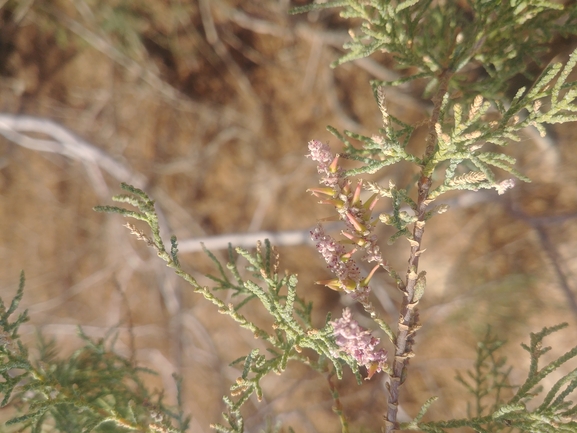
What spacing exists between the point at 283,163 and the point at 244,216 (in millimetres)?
598

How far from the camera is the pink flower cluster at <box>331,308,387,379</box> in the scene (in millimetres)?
703

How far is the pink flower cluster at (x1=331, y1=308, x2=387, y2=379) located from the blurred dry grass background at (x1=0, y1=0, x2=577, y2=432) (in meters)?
1.75

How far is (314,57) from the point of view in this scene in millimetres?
2738

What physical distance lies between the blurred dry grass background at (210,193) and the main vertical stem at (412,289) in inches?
58.3

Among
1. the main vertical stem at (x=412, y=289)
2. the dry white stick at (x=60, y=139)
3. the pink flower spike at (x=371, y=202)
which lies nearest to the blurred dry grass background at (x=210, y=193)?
the dry white stick at (x=60, y=139)

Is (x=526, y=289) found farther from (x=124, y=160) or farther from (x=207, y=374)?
(x=124, y=160)

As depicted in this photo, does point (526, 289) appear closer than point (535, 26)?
No

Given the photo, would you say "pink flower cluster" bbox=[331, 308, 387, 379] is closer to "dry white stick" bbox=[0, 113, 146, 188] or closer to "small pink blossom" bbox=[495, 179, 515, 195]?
"small pink blossom" bbox=[495, 179, 515, 195]

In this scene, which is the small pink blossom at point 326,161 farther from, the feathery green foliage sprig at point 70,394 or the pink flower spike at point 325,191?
the feathery green foliage sprig at point 70,394

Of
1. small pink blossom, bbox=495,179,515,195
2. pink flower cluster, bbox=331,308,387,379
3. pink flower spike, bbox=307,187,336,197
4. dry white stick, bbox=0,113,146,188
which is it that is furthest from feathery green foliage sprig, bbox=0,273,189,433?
dry white stick, bbox=0,113,146,188

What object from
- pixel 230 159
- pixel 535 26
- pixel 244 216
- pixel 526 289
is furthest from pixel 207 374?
pixel 535 26

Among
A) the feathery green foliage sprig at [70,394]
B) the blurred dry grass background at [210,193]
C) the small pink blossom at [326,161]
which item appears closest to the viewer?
the small pink blossom at [326,161]

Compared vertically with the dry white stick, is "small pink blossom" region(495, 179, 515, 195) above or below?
below

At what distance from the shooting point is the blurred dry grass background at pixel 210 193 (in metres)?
2.36
